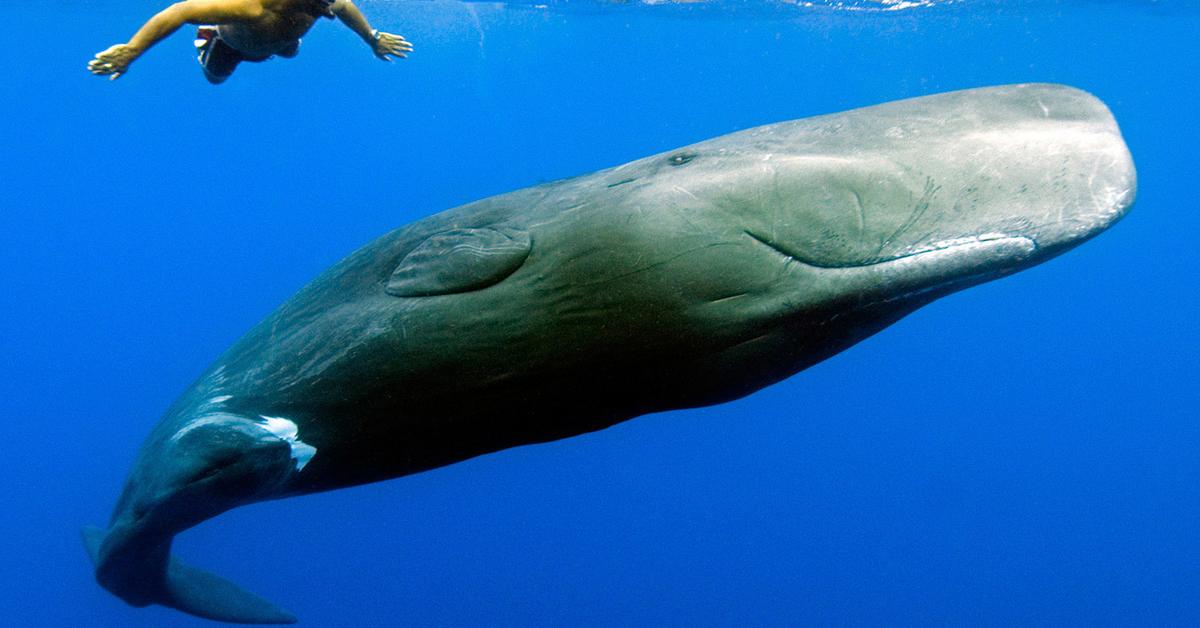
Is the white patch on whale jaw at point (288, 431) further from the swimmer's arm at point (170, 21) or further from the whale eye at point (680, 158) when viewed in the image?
the swimmer's arm at point (170, 21)

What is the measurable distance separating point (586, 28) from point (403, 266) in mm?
42522

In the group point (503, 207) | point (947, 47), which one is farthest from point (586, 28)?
point (503, 207)

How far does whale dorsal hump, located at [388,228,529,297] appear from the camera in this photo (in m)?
2.85

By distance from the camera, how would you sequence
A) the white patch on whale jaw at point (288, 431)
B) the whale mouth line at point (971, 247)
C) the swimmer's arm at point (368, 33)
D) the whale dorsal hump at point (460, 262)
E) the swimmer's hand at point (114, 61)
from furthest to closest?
the swimmer's arm at point (368, 33), the swimmer's hand at point (114, 61), the white patch on whale jaw at point (288, 431), the whale dorsal hump at point (460, 262), the whale mouth line at point (971, 247)

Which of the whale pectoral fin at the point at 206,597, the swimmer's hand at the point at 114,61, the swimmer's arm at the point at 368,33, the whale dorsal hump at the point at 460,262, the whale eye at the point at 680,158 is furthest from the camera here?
the swimmer's arm at the point at 368,33

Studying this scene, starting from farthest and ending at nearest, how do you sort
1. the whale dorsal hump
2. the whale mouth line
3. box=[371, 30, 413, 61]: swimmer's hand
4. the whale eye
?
box=[371, 30, 413, 61]: swimmer's hand
the whale eye
the whale dorsal hump
the whale mouth line

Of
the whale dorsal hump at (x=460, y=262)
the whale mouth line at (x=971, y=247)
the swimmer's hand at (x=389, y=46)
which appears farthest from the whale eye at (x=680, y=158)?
the swimmer's hand at (x=389, y=46)

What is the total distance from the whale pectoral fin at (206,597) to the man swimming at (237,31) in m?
3.03

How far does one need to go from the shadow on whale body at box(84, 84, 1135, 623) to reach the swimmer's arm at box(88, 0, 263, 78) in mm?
2162

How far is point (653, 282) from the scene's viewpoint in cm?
262

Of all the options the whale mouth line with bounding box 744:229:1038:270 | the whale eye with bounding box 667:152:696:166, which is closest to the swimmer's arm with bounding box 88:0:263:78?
the whale eye with bounding box 667:152:696:166

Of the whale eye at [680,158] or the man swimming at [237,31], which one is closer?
the whale eye at [680,158]

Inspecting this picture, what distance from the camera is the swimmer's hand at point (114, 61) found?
4414 mm

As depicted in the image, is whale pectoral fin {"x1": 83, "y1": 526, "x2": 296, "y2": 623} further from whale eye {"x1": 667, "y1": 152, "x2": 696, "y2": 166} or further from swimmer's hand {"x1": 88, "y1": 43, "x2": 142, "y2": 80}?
whale eye {"x1": 667, "y1": 152, "x2": 696, "y2": 166}
